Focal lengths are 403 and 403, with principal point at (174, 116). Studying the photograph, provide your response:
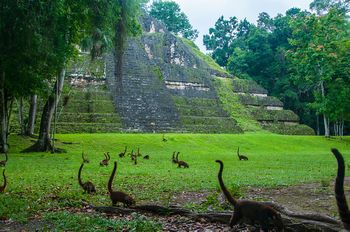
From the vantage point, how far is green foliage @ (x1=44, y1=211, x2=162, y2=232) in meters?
6.11

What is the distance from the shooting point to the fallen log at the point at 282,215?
516 cm

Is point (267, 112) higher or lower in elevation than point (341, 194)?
higher

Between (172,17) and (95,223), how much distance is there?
285 feet

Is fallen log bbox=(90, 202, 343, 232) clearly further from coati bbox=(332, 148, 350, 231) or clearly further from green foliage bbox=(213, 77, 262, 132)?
green foliage bbox=(213, 77, 262, 132)

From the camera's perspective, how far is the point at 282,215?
5684mm

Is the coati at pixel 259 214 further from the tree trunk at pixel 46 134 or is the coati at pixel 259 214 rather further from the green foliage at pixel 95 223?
A: the tree trunk at pixel 46 134

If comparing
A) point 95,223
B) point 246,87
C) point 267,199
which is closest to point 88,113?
point 246,87

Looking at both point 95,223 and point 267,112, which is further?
point 267,112

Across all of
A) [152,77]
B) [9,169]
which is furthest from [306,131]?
[9,169]

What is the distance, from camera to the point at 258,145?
109ft

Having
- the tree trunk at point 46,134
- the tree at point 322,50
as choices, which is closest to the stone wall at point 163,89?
the tree trunk at point 46,134

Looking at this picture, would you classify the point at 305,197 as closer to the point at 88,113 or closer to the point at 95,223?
the point at 95,223

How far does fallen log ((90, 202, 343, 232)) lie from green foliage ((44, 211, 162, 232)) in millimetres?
388

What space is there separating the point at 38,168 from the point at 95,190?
699cm
